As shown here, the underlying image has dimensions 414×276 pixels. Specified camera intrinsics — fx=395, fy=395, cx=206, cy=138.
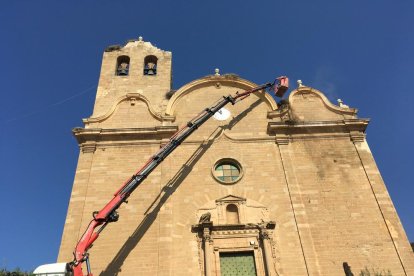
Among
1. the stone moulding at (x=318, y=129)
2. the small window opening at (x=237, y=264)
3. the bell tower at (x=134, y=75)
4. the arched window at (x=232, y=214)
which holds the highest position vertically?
the bell tower at (x=134, y=75)

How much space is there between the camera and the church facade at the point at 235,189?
11.9 metres

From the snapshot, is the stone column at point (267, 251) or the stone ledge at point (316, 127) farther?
the stone ledge at point (316, 127)

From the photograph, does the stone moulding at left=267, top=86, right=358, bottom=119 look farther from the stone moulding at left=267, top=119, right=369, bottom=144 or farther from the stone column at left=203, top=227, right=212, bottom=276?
the stone column at left=203, top=227, right=212, bottom=276

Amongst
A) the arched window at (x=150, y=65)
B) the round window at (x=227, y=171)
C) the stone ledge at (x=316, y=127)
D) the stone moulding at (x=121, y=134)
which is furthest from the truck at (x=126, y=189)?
the arched window at (x=150, y=65)

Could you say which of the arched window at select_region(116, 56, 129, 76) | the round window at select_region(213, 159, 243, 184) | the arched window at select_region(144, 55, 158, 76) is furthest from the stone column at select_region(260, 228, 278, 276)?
the arched window at select_region(116, 56, 129, 76)

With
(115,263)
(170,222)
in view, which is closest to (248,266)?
(170,222)

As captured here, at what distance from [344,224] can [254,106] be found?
5.88 metres

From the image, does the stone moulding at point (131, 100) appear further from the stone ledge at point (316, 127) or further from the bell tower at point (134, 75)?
the stone ledge at point (316, 127)

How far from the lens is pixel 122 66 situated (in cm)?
1825

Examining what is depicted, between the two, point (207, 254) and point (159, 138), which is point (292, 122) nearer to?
point (159, 138)

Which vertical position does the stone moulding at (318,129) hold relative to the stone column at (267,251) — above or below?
above

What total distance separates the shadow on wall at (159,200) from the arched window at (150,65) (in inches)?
190

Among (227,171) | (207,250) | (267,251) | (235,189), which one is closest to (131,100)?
(227,171)

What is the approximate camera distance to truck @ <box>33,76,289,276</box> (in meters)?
10.2
